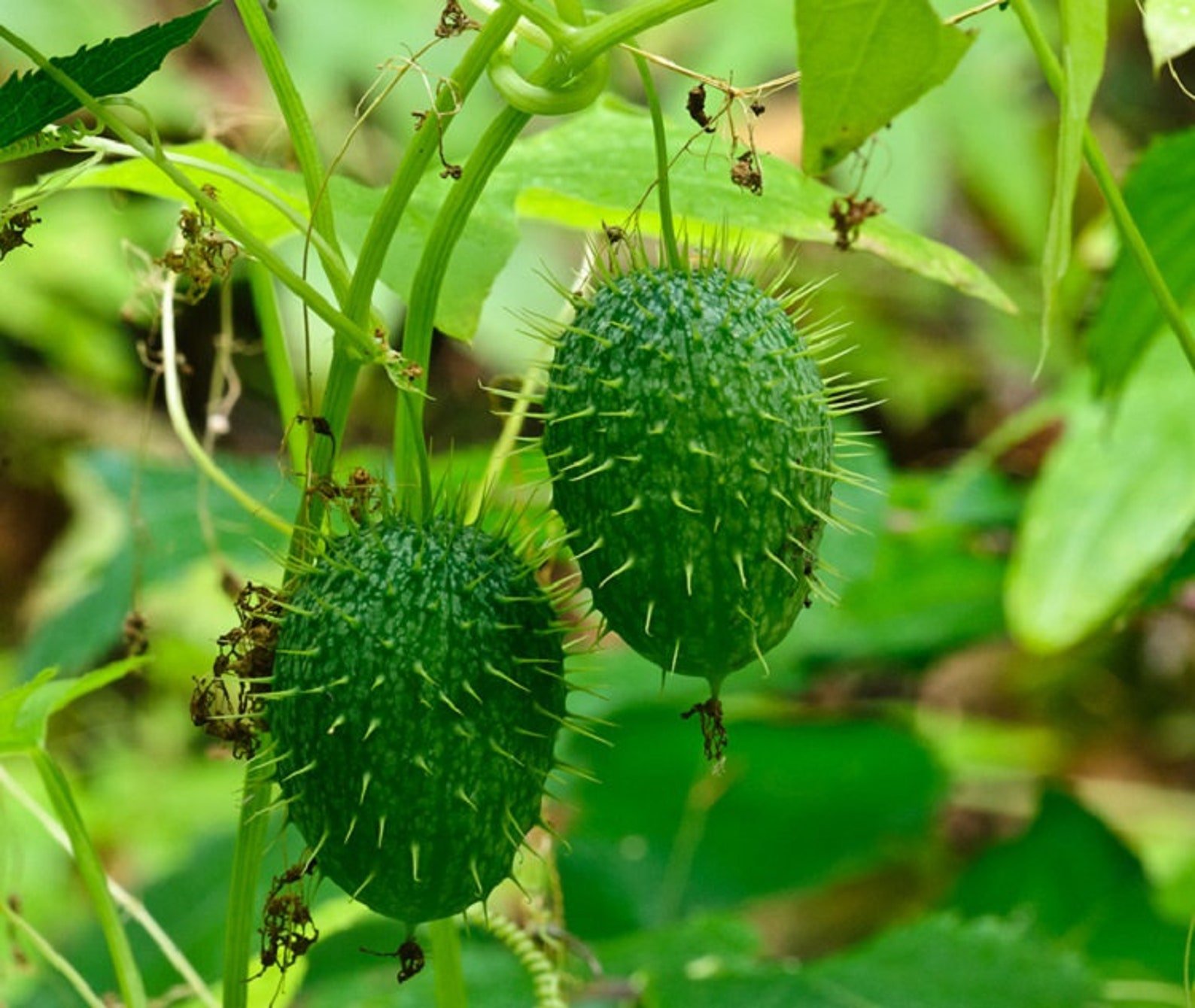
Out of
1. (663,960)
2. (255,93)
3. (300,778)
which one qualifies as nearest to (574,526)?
(300,778)

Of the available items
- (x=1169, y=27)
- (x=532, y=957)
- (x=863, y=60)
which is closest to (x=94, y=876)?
(x=532, y=957)

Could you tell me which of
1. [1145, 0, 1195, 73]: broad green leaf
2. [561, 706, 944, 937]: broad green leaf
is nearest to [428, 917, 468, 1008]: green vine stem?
[1145, 0, 1195, 73]: broad green leaf

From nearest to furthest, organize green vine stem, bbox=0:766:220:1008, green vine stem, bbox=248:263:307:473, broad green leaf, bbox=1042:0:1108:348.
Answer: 1. broad green leaf, bbox=1042:0:1108:348
2. green vine stem, bbox=0:766:220:1008
3. green vine stem, bbox=248:263:307:473

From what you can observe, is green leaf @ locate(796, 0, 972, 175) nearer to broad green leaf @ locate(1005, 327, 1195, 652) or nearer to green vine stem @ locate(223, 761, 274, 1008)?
green vine stem @ locate(223, 761, 274, 1008)

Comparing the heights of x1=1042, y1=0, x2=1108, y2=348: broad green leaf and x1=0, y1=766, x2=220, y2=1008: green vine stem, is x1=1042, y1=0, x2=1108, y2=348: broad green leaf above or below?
above

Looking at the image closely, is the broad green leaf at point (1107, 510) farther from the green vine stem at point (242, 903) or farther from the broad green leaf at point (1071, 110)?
the green vine stem at point (242, 903)

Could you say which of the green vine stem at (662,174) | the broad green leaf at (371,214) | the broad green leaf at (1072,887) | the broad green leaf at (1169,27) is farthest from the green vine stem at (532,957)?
the broad green leaf at (1072,887)

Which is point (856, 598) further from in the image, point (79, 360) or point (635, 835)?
point (79, 360)
